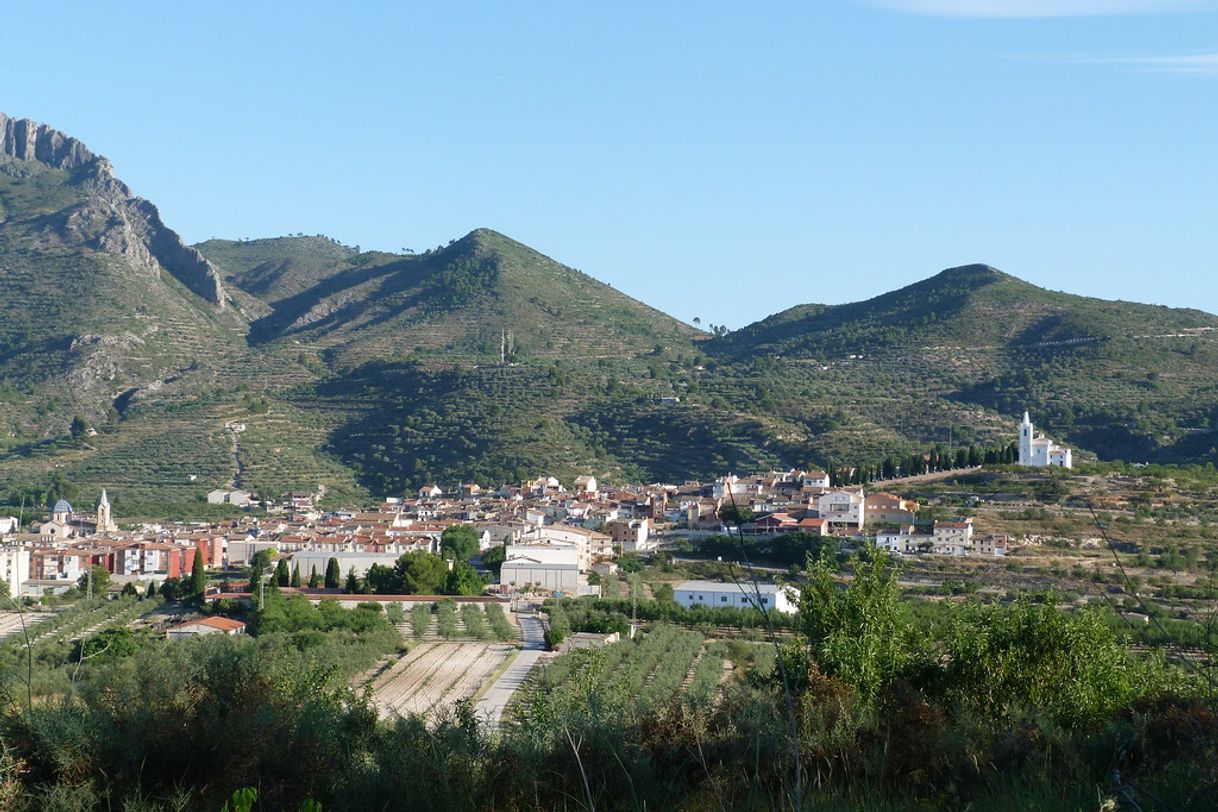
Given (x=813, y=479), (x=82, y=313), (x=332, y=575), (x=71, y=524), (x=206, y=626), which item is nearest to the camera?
(x=206, y=626)

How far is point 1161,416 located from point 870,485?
21299 millimetres

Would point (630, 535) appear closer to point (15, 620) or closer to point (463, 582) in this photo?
point (463, 582)

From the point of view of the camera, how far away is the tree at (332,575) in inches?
1367

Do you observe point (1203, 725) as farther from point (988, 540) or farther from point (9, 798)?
point (988, 540)

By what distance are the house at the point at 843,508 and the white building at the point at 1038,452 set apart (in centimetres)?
993

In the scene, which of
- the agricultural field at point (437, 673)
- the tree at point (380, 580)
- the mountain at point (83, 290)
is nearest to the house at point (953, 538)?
the tree at point (380, 580)

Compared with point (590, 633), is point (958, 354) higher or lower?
higher

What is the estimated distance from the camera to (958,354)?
76812 mm

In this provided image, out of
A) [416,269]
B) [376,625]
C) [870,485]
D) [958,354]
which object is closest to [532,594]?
[376,625]

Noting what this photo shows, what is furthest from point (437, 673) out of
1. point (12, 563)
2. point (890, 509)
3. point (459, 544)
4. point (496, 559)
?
point (890, 509)

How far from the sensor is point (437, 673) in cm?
2167

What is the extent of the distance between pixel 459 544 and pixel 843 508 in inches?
445

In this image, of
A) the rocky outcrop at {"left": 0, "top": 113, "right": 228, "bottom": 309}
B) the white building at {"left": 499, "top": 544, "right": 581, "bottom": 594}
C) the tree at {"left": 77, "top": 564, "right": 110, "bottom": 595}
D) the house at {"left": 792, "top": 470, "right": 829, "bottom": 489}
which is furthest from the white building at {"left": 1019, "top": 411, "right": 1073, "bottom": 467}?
the rocky outcrop at {"left": 0, "top": 113, "right": 228, "bottom": 309}

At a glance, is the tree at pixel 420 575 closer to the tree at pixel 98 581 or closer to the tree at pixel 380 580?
the tree at pixel 380 580
